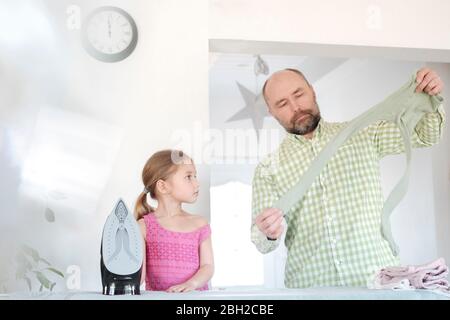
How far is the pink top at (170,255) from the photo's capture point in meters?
1.65

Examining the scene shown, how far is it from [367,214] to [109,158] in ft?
2.77

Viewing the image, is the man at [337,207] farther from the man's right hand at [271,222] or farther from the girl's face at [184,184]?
the girl's face at [184,184]

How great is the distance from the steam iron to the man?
0.67 metres

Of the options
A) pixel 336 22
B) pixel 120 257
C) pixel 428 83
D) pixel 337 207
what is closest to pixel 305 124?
pixel 337 207

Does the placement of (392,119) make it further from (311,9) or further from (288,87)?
(311,9)

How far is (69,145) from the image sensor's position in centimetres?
201

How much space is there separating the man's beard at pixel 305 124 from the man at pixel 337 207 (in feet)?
0.13

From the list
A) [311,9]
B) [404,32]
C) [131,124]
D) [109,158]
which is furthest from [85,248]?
[404,32]

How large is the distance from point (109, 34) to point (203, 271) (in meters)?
0.89

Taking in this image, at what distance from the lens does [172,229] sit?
1.75 meters

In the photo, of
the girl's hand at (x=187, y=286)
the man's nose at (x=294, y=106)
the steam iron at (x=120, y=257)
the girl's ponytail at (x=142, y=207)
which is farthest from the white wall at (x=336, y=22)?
the steam iron at (x=120, y=257)

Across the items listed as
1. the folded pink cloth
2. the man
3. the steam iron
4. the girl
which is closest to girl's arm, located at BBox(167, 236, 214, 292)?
the girl

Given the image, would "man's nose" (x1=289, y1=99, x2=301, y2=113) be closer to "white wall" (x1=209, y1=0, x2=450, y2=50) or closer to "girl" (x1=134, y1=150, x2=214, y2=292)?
"white wall" (x1=209, y1=0, x2=450, y2=50)
